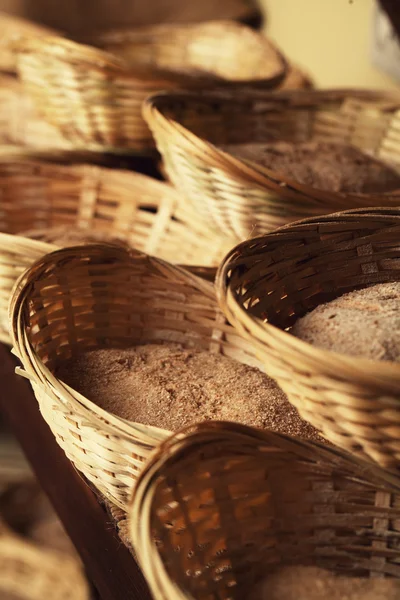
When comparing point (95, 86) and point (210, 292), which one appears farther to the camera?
point (95, 86)

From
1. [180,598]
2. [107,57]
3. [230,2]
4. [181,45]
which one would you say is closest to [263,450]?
[180,598]

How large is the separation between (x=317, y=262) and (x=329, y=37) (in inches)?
45.0

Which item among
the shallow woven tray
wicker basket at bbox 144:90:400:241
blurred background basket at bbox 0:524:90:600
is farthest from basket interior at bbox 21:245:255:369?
blurred background basket at bbox 0:524:90:600

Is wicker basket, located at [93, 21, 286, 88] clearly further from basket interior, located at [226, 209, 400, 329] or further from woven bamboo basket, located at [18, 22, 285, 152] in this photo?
basket interior, located at [226, 209, 400, 329]

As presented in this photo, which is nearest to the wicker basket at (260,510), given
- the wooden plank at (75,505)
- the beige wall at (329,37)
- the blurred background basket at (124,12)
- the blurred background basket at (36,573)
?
the wooden plank at (75,505)

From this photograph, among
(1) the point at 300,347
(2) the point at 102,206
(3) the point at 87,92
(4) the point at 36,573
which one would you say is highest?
(1) the point at 300,347

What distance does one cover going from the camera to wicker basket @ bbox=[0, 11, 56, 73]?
4.44 ft

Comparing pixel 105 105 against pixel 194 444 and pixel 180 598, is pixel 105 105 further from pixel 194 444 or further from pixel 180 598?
pixel 180 598

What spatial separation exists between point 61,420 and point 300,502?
0.24 m

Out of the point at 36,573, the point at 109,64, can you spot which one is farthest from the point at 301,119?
the point at 36,573

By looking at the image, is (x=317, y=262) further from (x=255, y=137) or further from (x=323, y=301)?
(x=255, y=137)

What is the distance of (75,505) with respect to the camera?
834 mm

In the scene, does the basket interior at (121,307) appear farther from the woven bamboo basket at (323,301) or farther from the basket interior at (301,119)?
the basket interior at (301,119)

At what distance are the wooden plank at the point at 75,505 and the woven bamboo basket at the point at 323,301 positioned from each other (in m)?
0.26
